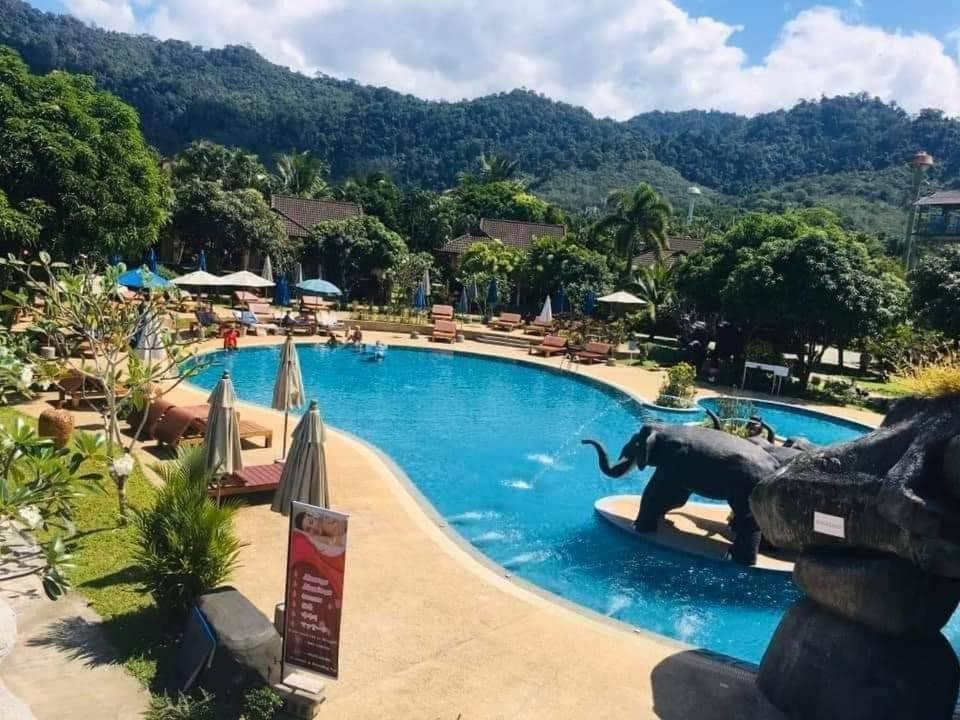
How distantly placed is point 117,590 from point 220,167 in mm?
53836

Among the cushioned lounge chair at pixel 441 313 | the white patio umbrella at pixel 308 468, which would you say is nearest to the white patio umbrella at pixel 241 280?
the cushioned lounge chair at pixel 441 313

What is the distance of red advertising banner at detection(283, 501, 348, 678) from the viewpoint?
245 inches

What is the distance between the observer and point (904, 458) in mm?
5805

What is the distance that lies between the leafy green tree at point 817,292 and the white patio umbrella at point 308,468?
20.2 m

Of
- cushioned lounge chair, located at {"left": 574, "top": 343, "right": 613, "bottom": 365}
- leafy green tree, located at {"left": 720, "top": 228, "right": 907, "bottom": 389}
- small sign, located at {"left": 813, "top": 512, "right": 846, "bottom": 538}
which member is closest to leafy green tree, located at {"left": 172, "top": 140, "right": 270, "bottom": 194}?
cushioned lounge chair, located at {"left": 574, "top": 343, "right": 613, "bottom": 365}

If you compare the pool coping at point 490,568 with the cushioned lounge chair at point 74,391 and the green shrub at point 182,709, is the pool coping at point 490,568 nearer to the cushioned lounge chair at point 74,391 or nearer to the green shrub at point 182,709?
the green shrub at point 182,709

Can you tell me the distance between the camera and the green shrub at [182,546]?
7.61 meters

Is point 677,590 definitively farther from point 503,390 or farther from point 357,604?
point 503,390

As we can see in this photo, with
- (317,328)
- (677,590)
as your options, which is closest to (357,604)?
(677,590)

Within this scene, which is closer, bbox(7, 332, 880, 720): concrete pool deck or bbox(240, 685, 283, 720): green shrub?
bbox(240, 685, 283, 720): green shrub

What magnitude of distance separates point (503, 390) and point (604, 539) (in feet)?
43.2

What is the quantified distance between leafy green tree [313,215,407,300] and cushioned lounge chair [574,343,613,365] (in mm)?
15988

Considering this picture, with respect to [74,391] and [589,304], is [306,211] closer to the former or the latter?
[589,304]

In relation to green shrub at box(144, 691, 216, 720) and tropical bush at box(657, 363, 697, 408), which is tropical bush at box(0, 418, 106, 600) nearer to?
green shrub at box(144, 691, 216, 720)
